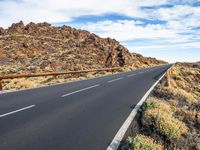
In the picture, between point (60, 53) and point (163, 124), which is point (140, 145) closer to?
point (163, 124)

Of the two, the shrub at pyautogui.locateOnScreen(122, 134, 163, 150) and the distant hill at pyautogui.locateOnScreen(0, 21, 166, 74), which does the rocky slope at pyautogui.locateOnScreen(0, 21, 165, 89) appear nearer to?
the distant hill at pyautogui.locateOnScreen(0, 21, 166, 74)

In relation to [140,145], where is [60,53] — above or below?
above

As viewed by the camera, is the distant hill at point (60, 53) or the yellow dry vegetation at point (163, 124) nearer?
the yellow dry vegetation at point (163, 124)

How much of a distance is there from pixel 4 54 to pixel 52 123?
73.0 m

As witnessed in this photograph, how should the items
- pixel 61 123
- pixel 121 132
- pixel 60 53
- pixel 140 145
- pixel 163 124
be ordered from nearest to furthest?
pixel 140 145
pixel 121 132
pixel 163 124
pixel 61 123
pixel 60 53

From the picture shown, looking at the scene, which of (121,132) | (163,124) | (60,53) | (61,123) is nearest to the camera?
(121,132)

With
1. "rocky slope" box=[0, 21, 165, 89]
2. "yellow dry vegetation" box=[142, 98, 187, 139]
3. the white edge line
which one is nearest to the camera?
the white edge line

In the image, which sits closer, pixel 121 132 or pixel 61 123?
pixel 121 132

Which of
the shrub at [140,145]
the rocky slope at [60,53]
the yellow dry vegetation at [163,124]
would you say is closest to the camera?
the shrub at [140,145]

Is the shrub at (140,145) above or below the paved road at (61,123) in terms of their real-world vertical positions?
above

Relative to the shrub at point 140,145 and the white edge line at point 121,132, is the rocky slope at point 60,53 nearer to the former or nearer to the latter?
the white edge line at point 121,132

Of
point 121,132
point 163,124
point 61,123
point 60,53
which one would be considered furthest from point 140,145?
point 60,53

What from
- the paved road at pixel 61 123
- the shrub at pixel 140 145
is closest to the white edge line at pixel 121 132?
the paved road at pixel 61 123

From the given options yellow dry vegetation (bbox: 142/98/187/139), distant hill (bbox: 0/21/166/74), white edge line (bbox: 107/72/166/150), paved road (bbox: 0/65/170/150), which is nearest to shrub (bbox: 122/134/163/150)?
white edge line (bbox: 107/72/166/150)
